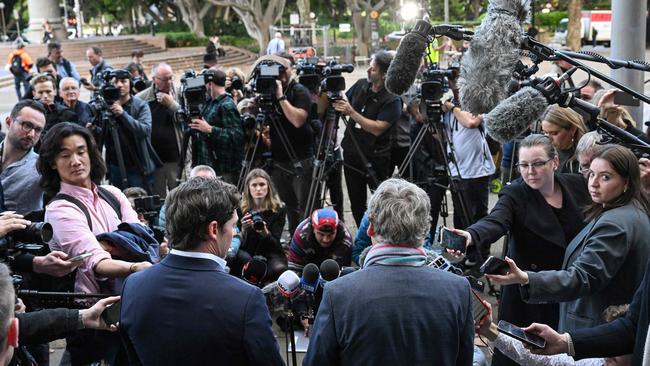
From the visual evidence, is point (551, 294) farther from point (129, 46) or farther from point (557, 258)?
point (129, 46)

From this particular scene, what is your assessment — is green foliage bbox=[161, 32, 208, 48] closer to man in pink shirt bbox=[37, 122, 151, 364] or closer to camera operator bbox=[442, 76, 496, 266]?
camera operator bbox=[442, 76, 496, 266]

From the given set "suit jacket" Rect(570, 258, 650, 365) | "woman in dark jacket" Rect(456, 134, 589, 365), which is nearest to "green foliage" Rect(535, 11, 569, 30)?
"woman in dark jacket" Rect(456, 134, 589, 365)

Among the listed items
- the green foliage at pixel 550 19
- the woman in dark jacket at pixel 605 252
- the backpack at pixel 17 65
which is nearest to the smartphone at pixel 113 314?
the woman in dark jacket at pixel 605 252

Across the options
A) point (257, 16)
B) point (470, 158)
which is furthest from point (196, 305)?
point (257, 16)

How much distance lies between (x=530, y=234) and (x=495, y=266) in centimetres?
115

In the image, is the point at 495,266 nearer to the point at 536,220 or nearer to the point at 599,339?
the point at 599,339

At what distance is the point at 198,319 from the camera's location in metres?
2.77

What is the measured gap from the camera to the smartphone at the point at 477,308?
117 inches

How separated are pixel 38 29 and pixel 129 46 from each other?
20.9 feet

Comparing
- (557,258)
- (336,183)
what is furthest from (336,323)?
(336,183)

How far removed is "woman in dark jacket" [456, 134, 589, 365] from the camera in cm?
434

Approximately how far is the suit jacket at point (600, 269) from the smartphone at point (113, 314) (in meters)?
1.67

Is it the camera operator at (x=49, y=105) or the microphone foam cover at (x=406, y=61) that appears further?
the camera operator at (x=49, y=105)

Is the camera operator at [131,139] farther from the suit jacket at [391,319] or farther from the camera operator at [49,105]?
the suit jacket at [391,319]
